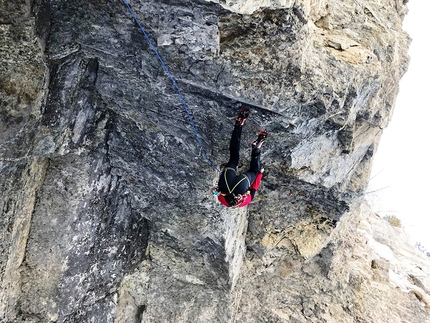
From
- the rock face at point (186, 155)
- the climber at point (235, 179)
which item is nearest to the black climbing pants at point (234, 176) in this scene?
the climber at point (235, 179)

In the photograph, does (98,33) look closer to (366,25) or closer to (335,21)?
(335,21)

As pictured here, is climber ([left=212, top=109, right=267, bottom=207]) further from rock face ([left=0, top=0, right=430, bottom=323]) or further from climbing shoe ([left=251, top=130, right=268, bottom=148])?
rock face ([left=0, top=0, right=430, bottom=323])

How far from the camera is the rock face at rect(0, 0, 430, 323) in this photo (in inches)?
191

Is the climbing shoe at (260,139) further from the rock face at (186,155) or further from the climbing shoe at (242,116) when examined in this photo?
the climbing shoe at (242,116)

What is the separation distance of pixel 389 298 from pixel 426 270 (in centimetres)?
406

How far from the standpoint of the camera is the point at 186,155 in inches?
Answer: 249

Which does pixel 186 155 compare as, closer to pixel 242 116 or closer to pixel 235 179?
pixel 235 179

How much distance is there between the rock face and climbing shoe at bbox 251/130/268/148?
10 centimetres

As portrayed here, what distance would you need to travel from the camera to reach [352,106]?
221 inches

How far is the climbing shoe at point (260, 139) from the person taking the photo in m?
5.48

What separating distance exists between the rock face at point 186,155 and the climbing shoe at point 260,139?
10cm

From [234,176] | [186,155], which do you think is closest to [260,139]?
[234,176]

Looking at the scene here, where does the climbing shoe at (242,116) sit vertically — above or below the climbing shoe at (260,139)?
above

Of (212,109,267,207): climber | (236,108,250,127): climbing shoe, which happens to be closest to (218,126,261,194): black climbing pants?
(212,109,267,207): climber
